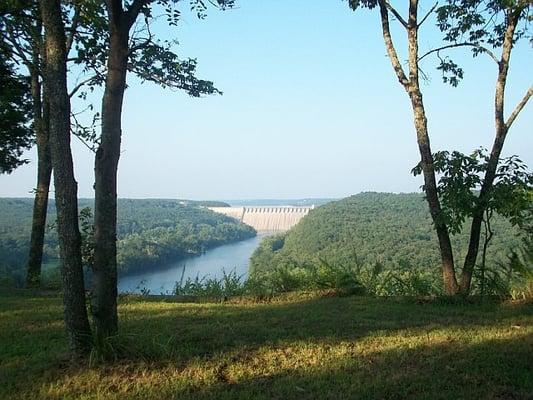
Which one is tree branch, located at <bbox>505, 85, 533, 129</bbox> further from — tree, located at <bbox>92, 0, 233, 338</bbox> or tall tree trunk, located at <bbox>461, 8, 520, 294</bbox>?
tree, located at <bbox>92, 0, 233, 338</bbox>

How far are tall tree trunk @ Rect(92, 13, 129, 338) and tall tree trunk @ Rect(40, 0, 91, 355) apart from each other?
0.44 ft

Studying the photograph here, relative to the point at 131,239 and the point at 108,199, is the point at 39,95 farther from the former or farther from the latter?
the point at 131,239

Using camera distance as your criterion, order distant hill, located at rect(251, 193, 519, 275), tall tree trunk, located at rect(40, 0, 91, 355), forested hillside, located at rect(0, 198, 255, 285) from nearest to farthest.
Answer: tall tree trunk, located at rect(40, 0, 91, 355) → distant hill, located at rect(251, 193, 519, 275) → forested hillside, located at rect(0, 198, 255, 285)

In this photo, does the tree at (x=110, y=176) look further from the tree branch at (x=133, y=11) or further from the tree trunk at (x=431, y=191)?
the tree trunk at (x=431, y=191)

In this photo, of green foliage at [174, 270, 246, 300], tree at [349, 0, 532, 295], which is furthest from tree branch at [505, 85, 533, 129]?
green foliage at [174, 270, 246, 300]

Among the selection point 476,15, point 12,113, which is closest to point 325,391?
point 476,15

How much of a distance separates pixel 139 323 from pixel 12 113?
6.25 meters

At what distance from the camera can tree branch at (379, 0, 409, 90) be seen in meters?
7.21

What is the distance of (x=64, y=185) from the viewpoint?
356 centimetres

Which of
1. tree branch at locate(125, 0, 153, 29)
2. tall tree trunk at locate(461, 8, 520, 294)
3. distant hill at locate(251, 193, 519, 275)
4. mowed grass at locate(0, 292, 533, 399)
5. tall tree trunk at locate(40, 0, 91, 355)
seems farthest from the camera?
distant hill at locate(251, 193, 519, 275)

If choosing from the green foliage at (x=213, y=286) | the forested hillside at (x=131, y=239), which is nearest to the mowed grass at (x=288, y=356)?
the green foliage at (x=213, y=286)

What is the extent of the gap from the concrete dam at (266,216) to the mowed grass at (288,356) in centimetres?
4998

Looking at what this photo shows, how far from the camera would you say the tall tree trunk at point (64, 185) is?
355cm

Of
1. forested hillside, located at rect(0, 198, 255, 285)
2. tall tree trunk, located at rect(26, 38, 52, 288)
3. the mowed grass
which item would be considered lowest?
forested hillside, located at rect(0, 198, 255, 285)
